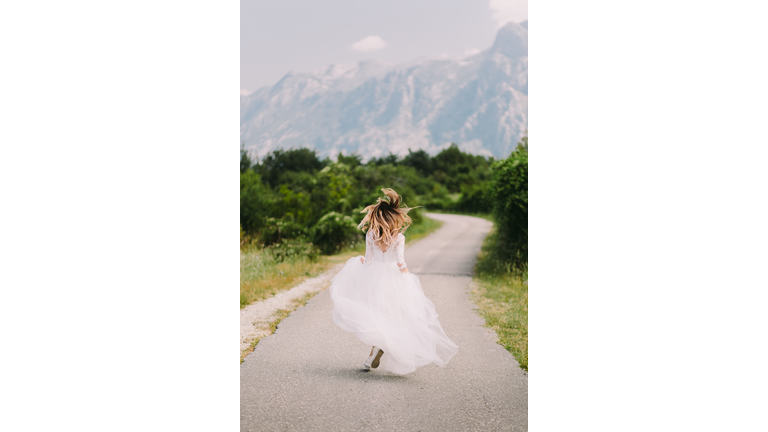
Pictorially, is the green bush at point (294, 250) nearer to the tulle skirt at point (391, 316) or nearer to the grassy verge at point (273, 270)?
the grassy verge at point (273, 270)

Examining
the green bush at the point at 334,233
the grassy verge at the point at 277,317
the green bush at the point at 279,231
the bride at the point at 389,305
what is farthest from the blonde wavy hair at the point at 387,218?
the green bush at the point at 279,231

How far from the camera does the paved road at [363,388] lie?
344cm

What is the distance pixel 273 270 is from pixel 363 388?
624cm

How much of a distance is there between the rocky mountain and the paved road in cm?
278

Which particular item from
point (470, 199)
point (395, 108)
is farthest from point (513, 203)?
point (470, 199)

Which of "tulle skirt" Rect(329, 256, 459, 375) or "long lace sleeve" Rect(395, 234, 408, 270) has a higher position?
"long lace sleeve" Rect(395, 234, 408, 270)

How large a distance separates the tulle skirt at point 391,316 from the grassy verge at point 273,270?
3115 mm

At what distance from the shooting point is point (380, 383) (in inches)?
159

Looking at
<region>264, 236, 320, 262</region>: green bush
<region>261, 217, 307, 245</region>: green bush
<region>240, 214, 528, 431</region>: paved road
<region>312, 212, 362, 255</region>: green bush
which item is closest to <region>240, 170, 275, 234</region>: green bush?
<region>261, 217, 307, 245</region>: green bush

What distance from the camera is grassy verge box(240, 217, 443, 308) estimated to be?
307 inches

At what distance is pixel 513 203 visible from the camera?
9.75 meters

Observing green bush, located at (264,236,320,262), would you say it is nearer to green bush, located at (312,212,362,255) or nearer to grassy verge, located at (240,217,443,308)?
grassy verge, located at (240,217,443,308)

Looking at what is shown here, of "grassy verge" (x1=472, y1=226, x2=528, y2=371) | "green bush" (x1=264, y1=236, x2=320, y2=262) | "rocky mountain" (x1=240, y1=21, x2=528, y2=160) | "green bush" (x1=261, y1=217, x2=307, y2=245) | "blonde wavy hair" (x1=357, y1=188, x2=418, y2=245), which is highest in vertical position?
"rocky mountain" (x1=240, y1=21, x2=528, y2=160)

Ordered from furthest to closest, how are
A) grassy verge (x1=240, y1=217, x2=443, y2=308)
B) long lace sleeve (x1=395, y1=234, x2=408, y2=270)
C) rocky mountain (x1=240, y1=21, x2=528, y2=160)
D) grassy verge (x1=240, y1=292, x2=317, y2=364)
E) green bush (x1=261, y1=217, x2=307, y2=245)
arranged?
1. green bush (x1=261, y1=217, x2=307, y2=245)
2. grassy verge (x1=240, y1=217, x2=443, y2=308)
3. rocky mountain (x1=240, y1=21, x2=528, y2=160)
4. grassy verge (x1=240, y1=292, x2=317, y2=364)
5. long lace sleeve (x1=395, y1=234, x2=408, y2=270)
